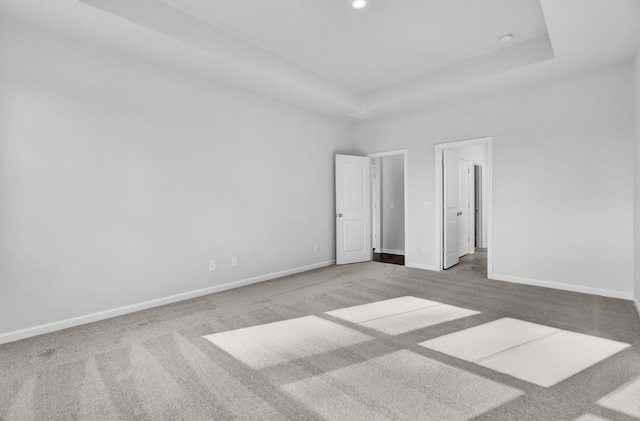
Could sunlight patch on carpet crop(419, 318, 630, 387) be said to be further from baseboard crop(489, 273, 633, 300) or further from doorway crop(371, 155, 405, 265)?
doorway crop(371, 155, 405, 265)

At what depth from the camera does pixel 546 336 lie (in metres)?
2.69

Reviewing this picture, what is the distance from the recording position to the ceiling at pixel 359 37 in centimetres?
279

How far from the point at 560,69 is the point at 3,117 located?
19.3 feet

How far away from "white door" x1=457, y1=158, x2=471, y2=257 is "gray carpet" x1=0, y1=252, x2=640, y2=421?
10.2ft

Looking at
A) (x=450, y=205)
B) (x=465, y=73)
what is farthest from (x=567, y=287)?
(x=465, y=73)

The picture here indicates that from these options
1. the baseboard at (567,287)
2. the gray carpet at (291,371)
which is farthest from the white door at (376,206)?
the gray carpet at (291,371)

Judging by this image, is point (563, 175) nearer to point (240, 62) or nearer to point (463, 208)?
point (463, 208)

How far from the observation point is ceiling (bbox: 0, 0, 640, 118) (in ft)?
9.15

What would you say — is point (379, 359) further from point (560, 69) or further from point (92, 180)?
point (560, 69)

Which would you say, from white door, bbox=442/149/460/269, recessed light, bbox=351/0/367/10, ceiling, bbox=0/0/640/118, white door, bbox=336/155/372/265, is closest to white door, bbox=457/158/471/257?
white door, bbox=442/149/460/269

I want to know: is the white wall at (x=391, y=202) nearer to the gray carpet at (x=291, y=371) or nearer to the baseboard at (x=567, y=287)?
the baseboard at (x=567, y=287)

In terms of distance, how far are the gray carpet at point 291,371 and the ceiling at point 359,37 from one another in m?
2.79

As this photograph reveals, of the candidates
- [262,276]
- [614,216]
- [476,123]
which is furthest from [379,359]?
[476,123]

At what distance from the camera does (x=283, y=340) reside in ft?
8.82
